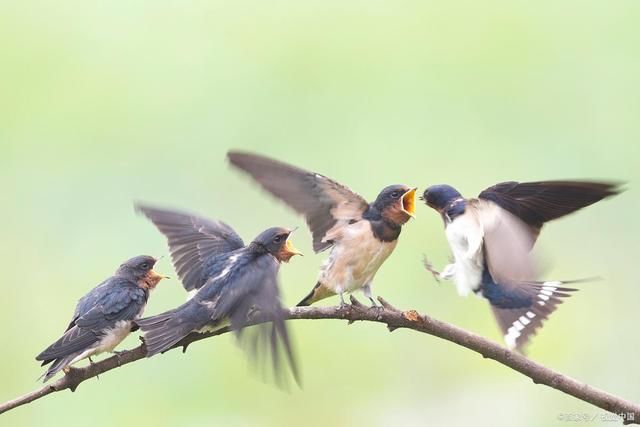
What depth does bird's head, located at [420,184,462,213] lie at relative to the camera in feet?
11.6

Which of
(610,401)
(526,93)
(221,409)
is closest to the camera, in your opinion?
(610,401)

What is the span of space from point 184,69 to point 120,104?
0.46m

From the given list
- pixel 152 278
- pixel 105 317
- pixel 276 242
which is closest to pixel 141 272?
pixel 152 278

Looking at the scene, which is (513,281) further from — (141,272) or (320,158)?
(320,158)

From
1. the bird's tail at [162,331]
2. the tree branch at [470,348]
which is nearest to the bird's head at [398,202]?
the tree branch at [470,348]

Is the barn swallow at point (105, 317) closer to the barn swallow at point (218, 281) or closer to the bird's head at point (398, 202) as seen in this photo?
the barn swallow at point (218, 281)

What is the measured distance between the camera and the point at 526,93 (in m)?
7.53

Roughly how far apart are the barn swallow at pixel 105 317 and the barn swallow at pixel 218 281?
0.13 m

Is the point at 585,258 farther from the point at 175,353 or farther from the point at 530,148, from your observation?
the point at 175,353

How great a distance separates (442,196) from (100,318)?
104 cm

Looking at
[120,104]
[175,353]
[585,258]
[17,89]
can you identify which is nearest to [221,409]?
[175,353]

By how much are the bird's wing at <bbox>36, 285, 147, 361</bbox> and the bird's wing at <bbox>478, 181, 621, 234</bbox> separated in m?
1.04

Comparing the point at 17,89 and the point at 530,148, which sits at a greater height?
the point at 17,89

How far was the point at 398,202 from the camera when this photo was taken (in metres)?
3.38
